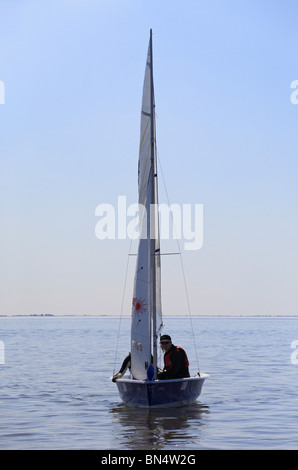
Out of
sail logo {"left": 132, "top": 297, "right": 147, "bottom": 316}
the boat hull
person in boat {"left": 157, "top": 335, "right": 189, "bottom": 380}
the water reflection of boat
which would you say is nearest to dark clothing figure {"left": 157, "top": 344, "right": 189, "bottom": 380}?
person in boat {"left": 157, "top": 335, "right": 189, "bottom": 380}

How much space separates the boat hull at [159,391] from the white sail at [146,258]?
18.7 inches

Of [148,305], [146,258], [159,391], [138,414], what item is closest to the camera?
[159,391]

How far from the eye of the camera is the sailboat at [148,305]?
22.8 metres

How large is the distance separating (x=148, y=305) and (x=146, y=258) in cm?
161

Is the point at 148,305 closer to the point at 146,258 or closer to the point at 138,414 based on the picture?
the point at 146,258

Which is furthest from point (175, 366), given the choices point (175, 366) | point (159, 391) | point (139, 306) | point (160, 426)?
point (160, 426)

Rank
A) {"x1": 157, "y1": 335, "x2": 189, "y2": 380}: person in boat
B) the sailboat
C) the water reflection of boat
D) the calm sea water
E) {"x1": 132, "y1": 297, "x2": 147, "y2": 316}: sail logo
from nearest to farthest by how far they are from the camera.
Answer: the water reflection of boat, the calm sea water, the sailboat, {"x1": 157, "y1": 335, "x2": 189, "y2": 380}: person in boat, {"x1": 132, "y1": 297, "x2": 147, "y2": 316}: sail logo

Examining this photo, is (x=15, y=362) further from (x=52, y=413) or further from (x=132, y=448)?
(x=132, y=448)

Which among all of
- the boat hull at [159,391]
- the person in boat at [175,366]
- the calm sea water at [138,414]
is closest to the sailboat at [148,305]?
the boat hull at [159,391]

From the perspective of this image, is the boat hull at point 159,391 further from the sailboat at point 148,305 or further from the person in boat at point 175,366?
the person in boat at point 175,366

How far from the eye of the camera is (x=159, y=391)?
22.6 meters

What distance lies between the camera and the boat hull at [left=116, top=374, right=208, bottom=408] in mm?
22484

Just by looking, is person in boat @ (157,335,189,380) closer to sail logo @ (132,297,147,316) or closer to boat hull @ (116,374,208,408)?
boat hull @ (116,374,208,408)
